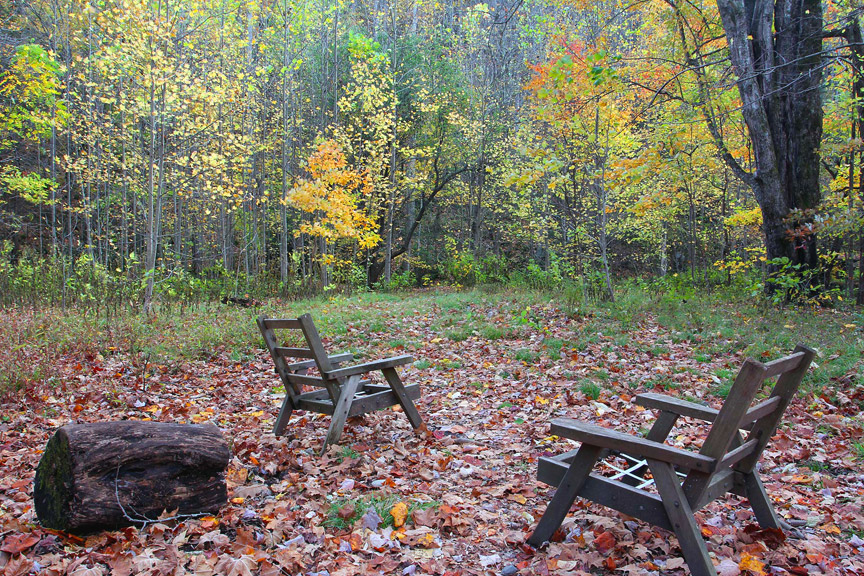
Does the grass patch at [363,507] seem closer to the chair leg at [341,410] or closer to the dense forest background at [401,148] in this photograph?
the chair leg at [341,410]

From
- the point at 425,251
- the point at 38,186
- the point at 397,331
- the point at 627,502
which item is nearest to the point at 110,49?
the point at 38,186

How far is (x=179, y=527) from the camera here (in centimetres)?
310

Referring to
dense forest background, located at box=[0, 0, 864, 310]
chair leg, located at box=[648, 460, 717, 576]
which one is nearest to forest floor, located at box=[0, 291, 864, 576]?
chair leg, located at box=[648, 460, 717, 576]

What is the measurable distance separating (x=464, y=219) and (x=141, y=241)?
13.3 m

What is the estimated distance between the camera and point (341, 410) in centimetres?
459

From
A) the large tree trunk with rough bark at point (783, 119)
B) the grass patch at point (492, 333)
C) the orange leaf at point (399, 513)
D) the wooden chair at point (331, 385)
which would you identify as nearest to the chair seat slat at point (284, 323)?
the wooden chair at point (331, 385)

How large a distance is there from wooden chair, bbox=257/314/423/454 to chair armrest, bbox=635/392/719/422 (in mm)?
2211

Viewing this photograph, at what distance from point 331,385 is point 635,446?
2757 mm

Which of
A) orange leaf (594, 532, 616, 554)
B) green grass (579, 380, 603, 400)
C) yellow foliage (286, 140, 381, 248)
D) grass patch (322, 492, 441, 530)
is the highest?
yellow foliage (286, 140, 381, 248)

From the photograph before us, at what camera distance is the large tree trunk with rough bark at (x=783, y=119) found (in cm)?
1004

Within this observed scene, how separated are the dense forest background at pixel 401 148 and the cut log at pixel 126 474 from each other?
17.9 feet

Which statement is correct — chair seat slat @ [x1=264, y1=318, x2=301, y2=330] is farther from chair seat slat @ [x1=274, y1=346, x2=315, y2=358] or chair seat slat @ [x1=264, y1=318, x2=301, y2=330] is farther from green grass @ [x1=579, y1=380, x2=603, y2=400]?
green grass @ [x1=579, y1=380, x2=603, y2=400]

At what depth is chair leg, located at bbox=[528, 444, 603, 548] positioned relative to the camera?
9.52ft

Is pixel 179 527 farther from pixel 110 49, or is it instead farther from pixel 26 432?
pixel 110 49
